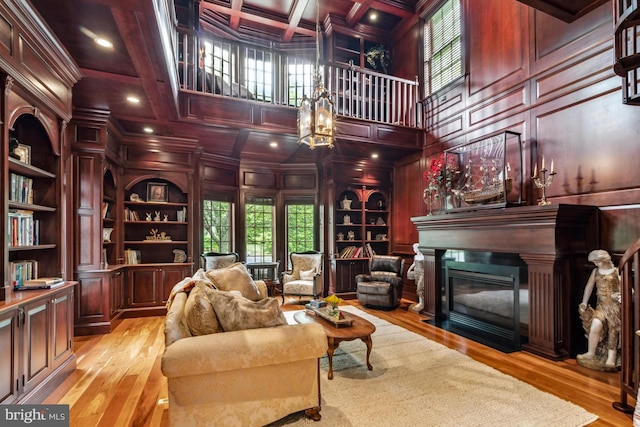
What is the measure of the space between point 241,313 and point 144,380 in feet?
4.89

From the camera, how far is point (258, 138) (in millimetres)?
5426

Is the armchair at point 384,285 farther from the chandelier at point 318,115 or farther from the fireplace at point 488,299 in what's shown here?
the chandelier at point 318,115

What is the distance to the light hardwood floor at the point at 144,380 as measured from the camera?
233cm

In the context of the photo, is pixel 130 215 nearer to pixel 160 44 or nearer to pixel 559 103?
pixel 160 44

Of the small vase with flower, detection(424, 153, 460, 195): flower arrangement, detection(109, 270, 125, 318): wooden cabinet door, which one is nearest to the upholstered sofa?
the small vase with flower

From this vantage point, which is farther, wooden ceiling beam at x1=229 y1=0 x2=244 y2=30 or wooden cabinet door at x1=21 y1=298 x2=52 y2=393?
wooden ceiling beam at x1=229 y1=0 x2=244 y2=30

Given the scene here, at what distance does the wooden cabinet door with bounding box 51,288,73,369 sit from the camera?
108 inches

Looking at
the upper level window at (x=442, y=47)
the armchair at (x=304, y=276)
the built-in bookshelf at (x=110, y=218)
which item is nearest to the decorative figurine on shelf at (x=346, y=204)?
the armchair at (x=304, y=276)

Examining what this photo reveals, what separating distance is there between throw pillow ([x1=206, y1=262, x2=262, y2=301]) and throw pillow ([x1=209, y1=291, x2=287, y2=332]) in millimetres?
1199

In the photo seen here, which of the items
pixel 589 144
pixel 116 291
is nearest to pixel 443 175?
pixel 589 144

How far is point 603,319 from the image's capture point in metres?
3.06

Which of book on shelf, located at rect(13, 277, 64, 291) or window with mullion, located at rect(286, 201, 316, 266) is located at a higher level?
window with mullion, located at rect(286, 201, 316, 266)

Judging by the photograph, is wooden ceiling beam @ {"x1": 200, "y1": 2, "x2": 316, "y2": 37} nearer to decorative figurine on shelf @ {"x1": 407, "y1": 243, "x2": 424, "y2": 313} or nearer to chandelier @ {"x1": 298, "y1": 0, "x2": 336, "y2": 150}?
chandelier @ {"x1": 298, "y1": 0, "x2": 336, "y2": 150}

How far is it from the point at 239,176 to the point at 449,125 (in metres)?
4.16
